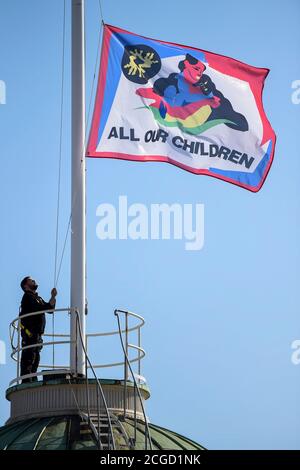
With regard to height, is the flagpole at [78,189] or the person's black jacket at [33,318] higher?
the flagpole at [78,189]

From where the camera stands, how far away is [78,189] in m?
36.5

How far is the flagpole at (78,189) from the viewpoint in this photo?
35.5m

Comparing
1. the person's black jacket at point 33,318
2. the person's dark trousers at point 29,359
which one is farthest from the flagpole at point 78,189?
the person's dark trousers at point 29,359

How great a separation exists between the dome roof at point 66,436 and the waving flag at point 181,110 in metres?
7.37

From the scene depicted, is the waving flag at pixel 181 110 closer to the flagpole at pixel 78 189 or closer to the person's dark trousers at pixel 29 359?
the flagpole at pixel 78 189

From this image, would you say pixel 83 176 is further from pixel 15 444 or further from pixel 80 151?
pixel 15 444

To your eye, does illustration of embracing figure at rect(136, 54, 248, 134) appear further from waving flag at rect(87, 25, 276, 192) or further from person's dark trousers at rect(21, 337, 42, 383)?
person's dark trousers at rect(21, 337, 42, 383)

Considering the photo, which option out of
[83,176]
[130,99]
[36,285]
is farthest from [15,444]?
[130,99]

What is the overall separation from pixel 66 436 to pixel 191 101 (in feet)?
37.2

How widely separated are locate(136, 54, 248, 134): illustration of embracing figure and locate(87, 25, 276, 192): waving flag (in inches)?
1.1

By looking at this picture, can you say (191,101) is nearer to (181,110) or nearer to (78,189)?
(181,110)

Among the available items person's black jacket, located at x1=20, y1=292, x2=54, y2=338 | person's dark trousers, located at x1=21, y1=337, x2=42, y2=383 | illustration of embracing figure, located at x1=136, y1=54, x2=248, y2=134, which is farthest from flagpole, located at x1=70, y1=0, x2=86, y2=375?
illustration of embracing figure, located at x1=136, y1=54, x2=248, y2=134

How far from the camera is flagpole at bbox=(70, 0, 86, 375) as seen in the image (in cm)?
3550

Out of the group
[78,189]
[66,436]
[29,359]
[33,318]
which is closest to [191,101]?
[78,189]
